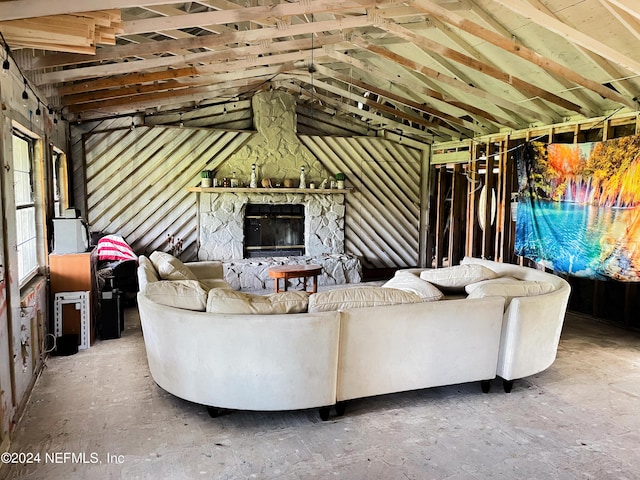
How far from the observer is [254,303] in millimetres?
3275

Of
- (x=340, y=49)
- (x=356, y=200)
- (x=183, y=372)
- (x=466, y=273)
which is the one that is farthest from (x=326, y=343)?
(x=356, y=200)

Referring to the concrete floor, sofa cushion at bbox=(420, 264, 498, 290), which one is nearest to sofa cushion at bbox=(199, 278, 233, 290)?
the concrete floor

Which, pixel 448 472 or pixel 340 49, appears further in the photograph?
pixel 340 49

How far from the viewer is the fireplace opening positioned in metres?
8.84

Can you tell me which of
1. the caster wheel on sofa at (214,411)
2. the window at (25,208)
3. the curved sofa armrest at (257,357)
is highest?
the window at (25,208)

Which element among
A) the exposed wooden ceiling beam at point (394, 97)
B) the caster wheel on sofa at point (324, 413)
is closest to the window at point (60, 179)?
the exposed wooden ceiling beam at point (394, 97)

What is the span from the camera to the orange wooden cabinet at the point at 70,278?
481 centimetres

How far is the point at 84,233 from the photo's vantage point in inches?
201

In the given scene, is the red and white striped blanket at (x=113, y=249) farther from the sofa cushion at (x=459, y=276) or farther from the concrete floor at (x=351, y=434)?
the sofa cushion at (x=459, y=276)

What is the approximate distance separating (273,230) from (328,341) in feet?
19.7

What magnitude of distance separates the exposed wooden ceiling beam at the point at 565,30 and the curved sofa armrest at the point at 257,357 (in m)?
2.94

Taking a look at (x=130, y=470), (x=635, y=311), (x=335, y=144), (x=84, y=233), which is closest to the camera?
(x=130, y=470)

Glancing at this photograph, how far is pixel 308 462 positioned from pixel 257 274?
5.38 meters

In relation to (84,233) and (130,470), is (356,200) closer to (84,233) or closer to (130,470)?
(84,233)
